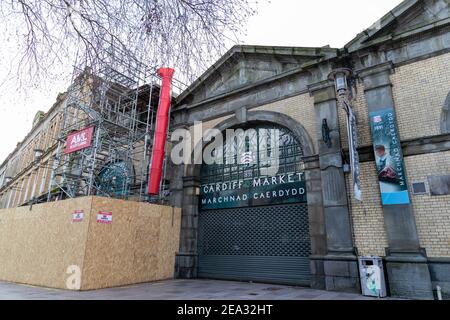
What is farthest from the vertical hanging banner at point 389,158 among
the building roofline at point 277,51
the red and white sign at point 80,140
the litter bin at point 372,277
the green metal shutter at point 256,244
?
the red and white sign at point 80,140

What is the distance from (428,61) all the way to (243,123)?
6.35 metres

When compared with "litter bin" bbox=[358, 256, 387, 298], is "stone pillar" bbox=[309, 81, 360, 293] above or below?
above

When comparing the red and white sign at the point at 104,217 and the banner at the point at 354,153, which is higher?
the banner at the point at 354,153

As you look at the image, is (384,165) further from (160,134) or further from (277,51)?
(160,134)

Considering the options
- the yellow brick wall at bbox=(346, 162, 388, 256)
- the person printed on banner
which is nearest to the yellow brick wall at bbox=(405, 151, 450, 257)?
the person printed on banner

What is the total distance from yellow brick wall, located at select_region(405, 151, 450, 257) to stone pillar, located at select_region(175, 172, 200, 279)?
7.88 metres

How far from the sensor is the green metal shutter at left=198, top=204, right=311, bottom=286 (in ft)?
32.9

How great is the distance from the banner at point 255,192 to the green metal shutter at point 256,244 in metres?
0.25

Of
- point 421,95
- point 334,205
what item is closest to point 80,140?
point 334,205

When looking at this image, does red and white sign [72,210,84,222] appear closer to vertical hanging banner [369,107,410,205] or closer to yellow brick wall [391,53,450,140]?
vertical hanging banner [369,107,410,205]

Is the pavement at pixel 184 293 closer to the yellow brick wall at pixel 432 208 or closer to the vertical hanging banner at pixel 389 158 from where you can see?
the yellow brick wall at pixel 432 208

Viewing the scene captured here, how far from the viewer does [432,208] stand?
306 inches

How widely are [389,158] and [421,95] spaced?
2.04 m

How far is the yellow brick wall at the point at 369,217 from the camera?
8.35m
